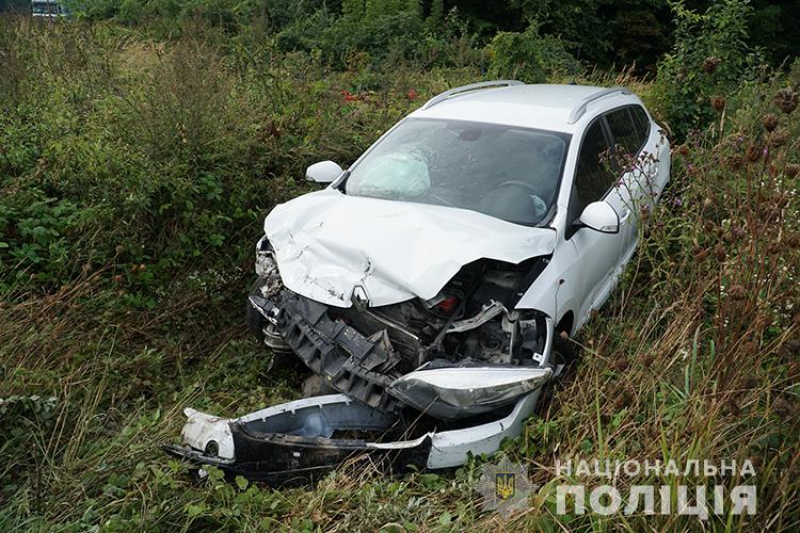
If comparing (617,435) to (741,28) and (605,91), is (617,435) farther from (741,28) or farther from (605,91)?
(741,28)

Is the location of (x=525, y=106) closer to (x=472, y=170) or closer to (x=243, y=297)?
(x=472, y=170)

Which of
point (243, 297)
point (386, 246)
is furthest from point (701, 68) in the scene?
point (243, 297)

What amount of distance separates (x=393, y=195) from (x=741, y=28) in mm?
5703

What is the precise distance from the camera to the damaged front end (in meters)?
3.38

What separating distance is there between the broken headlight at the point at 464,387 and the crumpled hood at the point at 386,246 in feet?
1.51

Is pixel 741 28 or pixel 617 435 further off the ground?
pixel 741 28

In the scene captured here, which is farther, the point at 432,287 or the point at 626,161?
the point at 626,161

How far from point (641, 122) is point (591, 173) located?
68.0 inches

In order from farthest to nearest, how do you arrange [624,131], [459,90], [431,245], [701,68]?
1. [701,68]
2. [459,90]
3. [624,131]
4. [431,245]

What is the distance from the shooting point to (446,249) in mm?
3783

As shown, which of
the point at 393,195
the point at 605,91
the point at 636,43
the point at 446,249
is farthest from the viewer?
the point at 636,43

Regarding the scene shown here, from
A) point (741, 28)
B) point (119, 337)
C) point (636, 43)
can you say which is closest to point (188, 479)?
point (119, 337)

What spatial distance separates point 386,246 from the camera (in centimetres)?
388

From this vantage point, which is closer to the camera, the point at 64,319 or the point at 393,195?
the point at 64,319
